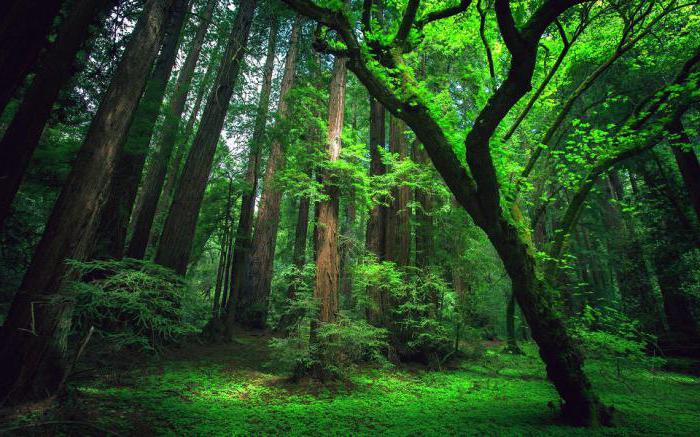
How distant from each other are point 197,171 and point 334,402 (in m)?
5.93

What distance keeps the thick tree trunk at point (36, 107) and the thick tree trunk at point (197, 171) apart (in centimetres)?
300

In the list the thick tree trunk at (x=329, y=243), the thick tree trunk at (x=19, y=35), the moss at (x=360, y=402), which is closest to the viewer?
the thick tree trunk at (x=19, y=35)

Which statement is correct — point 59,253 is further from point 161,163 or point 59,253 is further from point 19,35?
point 161,163

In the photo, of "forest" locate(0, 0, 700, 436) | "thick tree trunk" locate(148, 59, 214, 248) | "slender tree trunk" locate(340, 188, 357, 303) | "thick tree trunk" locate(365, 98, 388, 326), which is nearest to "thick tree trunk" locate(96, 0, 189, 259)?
"forest" locate(0, 0, 700, 436)

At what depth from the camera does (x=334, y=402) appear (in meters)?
4.45

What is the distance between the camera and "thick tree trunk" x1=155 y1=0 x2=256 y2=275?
6.71 meters

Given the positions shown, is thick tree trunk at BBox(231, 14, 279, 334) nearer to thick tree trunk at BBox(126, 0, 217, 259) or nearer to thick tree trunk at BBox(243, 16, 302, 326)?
thick tree trunk at BBox(243, 16, 302, 326)

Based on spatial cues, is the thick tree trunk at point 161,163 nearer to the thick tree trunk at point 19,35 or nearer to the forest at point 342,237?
the forest at point 342,237

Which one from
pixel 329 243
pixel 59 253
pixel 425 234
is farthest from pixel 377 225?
pixel 59 253

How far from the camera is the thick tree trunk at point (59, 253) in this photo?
285 centimetres

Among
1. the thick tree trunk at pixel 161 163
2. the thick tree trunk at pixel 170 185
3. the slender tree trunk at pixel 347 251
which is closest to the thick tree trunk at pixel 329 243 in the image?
the slender tree trunk at pixel 347 251

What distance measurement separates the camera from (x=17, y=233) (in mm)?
5094

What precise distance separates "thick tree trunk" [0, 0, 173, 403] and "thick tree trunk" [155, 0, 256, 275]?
3.15 metres

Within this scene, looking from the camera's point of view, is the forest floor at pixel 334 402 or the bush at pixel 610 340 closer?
the forest floor at pixel 334 402
